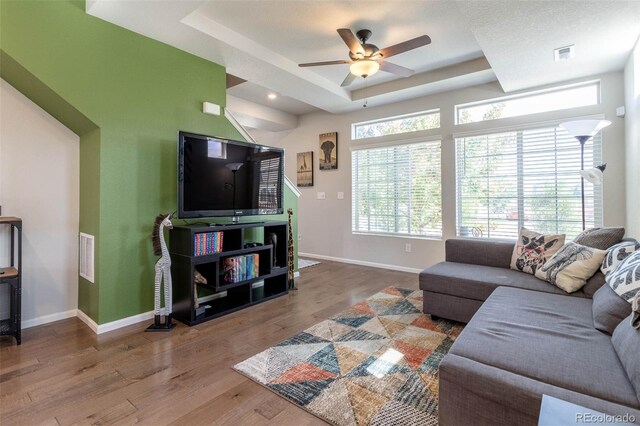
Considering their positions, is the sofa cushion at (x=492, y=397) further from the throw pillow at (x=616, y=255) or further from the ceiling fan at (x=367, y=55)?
the ceiling fan at (x=367, y=55)

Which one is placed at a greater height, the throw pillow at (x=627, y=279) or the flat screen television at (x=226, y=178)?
the flat screen television at (x=226, y=178)

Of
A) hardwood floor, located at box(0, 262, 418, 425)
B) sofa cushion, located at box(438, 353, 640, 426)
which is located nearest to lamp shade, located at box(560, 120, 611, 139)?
sofa cushion, located at box(438, 353, 640, 426)

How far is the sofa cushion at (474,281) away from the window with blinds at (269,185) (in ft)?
6.14

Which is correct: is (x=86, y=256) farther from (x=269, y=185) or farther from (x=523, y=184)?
(x=523, y=184)

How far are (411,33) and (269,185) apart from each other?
2.21 m

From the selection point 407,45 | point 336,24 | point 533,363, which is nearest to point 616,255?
point 533,363

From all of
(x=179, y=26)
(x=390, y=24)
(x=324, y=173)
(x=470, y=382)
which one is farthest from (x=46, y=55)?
(x=324, y=173)

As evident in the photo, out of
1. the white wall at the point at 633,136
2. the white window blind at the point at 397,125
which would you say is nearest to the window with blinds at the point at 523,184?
the white wall at the point at 633,136

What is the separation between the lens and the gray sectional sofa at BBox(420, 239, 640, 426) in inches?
43.0

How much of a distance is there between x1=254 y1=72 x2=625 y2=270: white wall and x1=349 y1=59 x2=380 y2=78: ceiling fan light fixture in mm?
1924

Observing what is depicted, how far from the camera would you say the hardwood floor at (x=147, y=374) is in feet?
5.18

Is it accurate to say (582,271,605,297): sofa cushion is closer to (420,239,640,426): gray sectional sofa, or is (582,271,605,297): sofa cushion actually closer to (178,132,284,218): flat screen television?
(420,239,640,426): gray sectional sofa

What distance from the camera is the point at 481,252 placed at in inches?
121

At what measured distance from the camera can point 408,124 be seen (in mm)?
4781
